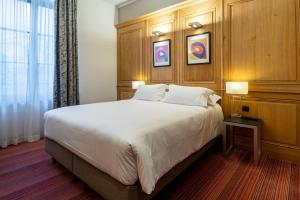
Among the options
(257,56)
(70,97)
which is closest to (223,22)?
(257,56)

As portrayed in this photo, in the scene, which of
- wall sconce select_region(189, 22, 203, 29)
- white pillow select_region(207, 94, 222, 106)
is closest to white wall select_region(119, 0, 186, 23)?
wall sconce select_region(189, 22, 203, 29)

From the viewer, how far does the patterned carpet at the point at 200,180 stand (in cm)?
169

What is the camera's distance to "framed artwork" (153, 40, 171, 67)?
140 inches

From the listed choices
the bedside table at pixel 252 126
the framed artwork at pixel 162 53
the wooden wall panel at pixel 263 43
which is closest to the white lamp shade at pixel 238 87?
the wooden wall panel at pixel 263 43

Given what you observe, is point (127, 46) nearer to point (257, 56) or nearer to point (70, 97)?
point (70, 97)

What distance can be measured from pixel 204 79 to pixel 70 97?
2.65 metres

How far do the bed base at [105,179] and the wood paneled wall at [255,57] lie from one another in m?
1.26

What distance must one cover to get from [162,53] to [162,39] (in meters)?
0.29

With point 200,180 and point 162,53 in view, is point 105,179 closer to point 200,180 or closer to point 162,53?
point 200,180

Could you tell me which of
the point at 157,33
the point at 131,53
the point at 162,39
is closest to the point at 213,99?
the point at 162,39

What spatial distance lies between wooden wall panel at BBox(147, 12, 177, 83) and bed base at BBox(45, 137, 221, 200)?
73.8 inches

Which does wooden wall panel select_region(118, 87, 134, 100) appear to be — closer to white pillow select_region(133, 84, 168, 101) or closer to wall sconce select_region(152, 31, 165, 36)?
white pillow select_region(133, 84, 168, 101)

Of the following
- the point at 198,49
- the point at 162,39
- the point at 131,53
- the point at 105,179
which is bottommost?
the point at 105,179

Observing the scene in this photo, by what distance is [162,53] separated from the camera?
365cm
